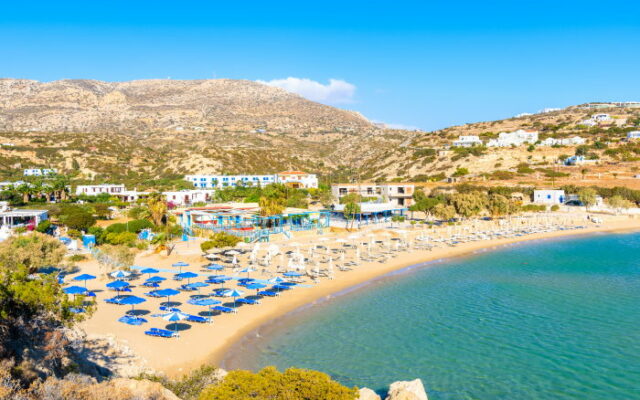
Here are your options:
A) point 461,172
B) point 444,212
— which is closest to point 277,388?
point 444,212

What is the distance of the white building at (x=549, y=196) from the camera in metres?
75.8

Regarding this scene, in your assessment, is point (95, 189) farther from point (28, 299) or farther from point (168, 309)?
point (28, 299)

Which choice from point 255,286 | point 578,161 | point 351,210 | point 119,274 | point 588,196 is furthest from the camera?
point 578,161

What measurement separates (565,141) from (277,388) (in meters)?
121

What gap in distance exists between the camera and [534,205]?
69.9 metres

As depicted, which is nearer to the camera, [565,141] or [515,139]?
[565,141]

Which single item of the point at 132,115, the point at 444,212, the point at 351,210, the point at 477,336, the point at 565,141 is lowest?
the point at 477,336

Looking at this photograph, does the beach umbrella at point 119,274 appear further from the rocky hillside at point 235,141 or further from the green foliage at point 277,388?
the rocky hillside at point 235,141

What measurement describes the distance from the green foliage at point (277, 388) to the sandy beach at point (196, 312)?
20.6 ft

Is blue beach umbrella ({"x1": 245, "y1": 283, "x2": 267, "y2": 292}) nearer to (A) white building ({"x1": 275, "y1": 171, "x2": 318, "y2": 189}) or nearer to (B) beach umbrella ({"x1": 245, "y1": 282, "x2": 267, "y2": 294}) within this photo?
(B) beach umbrella ({"x1": 245, "y1": 282, "x2": 267, "y2": 294})

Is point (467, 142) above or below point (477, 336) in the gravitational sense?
above

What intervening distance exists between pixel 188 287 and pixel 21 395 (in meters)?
18.9

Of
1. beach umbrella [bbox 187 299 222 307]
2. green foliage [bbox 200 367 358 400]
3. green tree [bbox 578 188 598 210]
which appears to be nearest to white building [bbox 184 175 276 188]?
green tree [bbox 578 188 598 210]

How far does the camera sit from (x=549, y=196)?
76312mm
